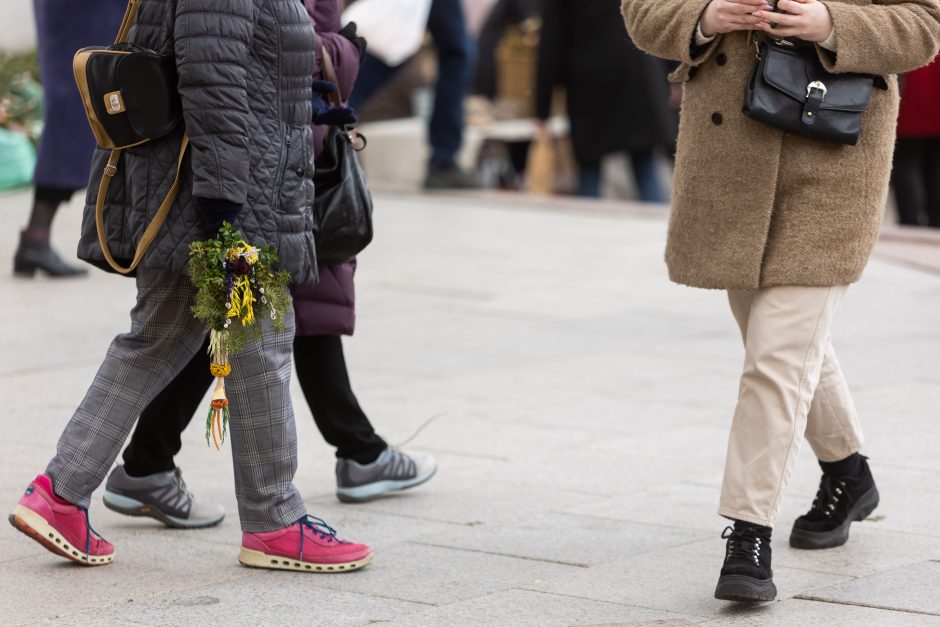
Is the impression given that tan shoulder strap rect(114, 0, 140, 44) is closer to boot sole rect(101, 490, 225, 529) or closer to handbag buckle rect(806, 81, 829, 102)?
boot sole rect(101, 490, 225, 529)

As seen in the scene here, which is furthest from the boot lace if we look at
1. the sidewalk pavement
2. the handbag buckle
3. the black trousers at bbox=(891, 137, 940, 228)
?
the black trousers at bbox=(891, 137, 940, 228)

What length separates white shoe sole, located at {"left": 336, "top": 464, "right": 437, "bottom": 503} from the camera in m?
4.78

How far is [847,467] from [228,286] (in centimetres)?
171

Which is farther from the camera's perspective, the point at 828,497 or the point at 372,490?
the point at 372,490

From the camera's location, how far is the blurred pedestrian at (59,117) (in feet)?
24.3

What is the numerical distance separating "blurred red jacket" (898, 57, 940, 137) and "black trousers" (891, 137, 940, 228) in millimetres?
186

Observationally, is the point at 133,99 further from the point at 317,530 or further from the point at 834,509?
the point at 834,509

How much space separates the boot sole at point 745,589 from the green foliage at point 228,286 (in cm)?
121

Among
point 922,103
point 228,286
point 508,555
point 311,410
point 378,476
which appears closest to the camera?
point 228,286

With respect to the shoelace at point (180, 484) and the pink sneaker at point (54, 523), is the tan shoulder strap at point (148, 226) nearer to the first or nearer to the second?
the pink sneaker at point (54, 523)

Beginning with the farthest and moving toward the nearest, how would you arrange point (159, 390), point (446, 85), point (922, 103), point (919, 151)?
1. point (446, 85)
2. point (919, 151)
3. point (922, 103)
4. point (159, 390)

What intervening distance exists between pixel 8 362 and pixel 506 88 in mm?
10230

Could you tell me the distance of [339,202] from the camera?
4379 millimetres

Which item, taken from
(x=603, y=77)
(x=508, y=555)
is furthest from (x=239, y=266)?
(x=603, y=77)
